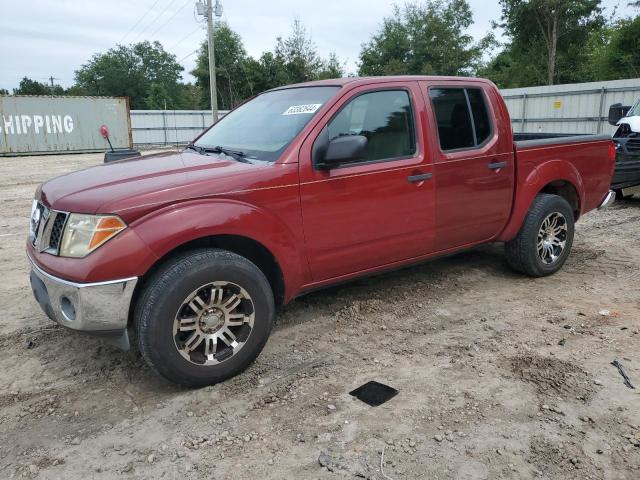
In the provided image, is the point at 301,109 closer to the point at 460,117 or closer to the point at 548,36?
the point at 460,117

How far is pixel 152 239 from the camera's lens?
9.59 ft

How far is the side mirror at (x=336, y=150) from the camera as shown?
134 inches

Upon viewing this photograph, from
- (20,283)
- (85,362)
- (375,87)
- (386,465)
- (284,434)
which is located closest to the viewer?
(386,465)

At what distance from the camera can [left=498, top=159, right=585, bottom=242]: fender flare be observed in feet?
15.8

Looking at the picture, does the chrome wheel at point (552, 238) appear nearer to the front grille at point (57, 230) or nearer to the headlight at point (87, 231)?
the headlight at point (87, 231)

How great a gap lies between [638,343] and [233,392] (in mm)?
2812

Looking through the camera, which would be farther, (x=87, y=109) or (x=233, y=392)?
(x=87, y=109)

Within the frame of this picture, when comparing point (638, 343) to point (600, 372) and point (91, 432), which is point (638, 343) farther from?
point (91, 432)

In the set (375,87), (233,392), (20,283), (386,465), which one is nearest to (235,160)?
(375,87)

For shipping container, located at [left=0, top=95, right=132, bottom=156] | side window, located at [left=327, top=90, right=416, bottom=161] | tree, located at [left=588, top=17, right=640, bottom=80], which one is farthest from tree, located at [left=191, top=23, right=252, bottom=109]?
side window, located at [left=327, top=90, right=416, bottom=161]

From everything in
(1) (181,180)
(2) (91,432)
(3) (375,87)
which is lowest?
(2) (91,432)

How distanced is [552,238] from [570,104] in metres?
14.7

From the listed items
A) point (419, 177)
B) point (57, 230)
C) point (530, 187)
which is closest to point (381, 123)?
point (419, 177)

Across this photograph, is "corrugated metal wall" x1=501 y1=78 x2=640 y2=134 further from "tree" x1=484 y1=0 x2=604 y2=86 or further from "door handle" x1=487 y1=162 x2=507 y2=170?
"tree" x1=484 y1=0 x2=604 y2=86
